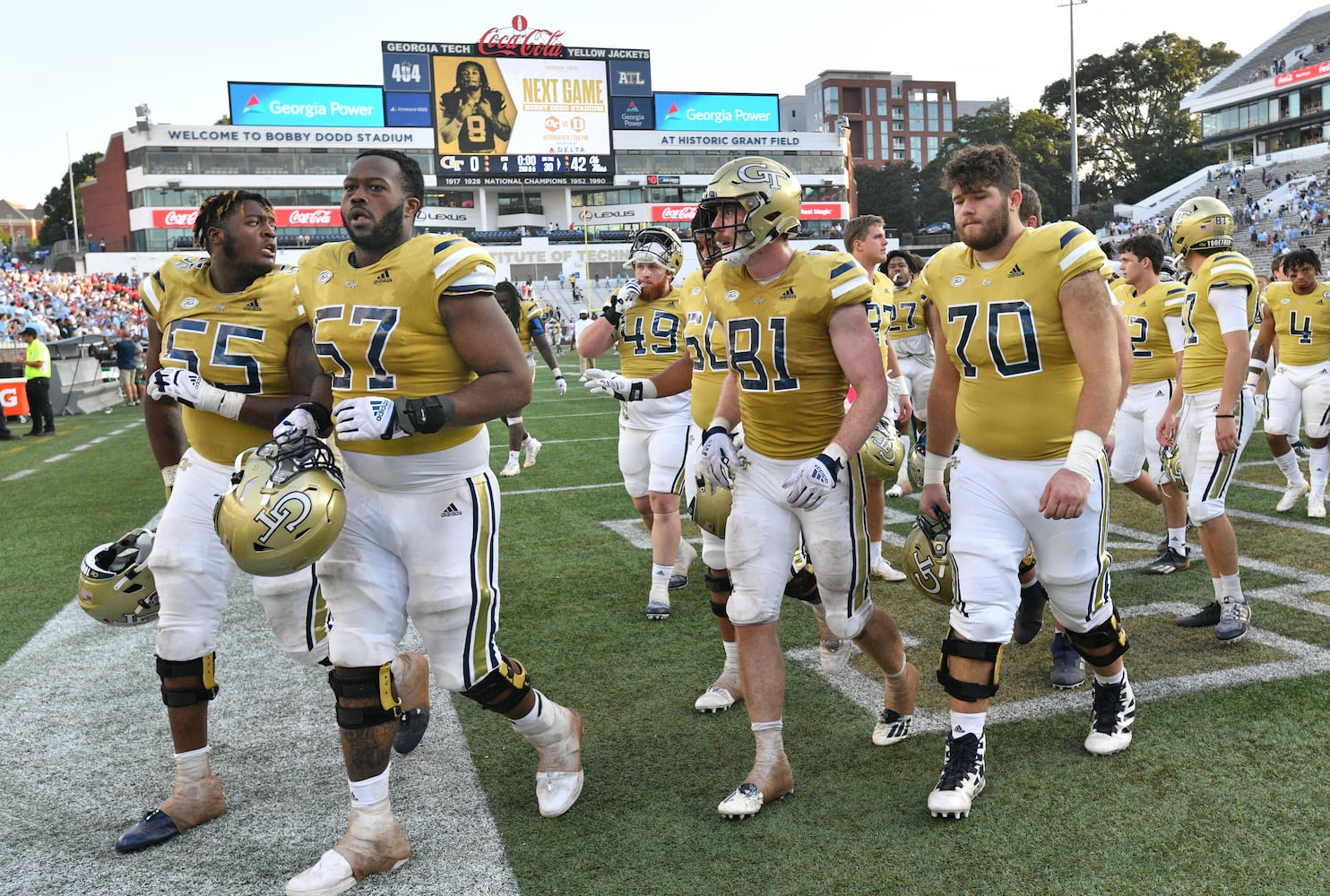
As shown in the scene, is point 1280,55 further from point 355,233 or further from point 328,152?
point 355,233

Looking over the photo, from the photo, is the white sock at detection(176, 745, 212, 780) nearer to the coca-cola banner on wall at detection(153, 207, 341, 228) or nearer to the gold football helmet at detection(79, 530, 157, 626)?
the gold football helmet at detection(79, 530, 157, 626)

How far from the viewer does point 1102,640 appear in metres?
3.80

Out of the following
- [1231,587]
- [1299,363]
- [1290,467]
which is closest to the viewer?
[1231,587]

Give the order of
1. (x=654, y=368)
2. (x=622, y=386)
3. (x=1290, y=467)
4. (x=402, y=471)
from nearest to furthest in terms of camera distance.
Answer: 1. (x=402, y=471)
2. (x=622, y=386)
3. (x=654, y=368)
4. (x=1290, y=467)

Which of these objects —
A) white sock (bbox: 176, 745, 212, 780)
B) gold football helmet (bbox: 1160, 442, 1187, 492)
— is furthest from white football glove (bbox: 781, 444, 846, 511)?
gold football helmet (bbox: 1160, 442, 1187, 492)

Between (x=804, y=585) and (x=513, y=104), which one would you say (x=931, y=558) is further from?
(x=513, y=104)

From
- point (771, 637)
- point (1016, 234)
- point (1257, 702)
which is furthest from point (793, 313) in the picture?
point (1257, 702)

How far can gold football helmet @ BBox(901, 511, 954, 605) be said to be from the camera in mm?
4012

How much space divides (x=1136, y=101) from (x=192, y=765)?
272 feet

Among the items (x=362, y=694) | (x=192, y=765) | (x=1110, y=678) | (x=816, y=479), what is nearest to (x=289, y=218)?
(x=192, y=765)

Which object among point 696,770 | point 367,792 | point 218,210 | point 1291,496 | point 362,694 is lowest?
point 696,770

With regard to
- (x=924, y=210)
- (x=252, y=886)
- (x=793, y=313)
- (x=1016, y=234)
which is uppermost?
(x=924, y=210)

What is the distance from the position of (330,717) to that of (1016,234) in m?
3.43

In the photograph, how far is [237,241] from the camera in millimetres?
3814
